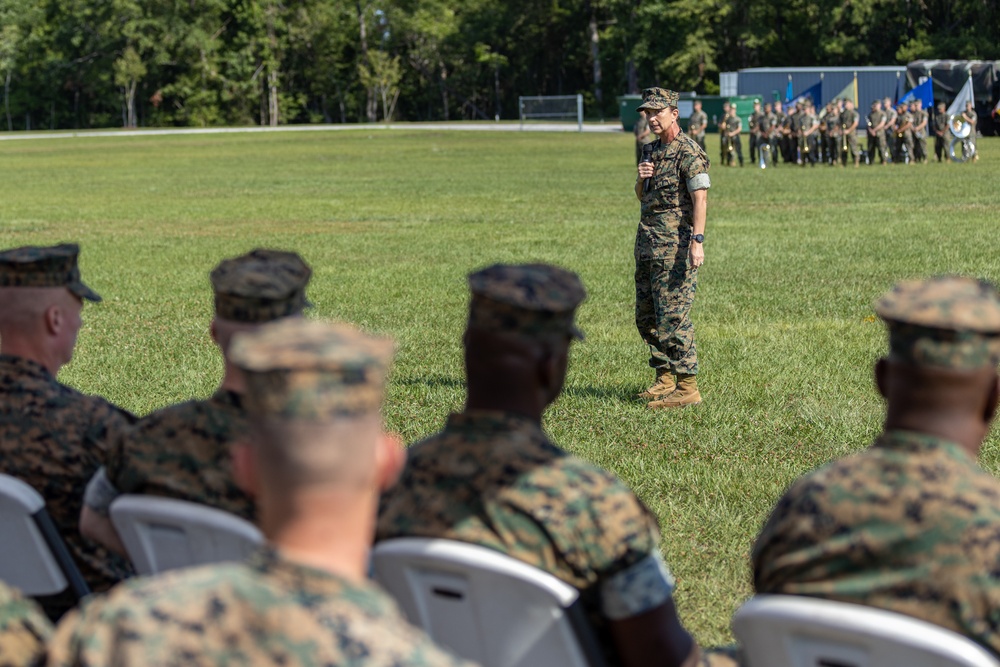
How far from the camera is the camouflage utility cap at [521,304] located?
311 centimetres

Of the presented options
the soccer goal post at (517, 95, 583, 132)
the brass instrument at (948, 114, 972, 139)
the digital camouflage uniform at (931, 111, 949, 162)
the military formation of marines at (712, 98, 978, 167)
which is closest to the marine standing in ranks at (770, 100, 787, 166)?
the military formation of marines at (712, 98, 978, 167)

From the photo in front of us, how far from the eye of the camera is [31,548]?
3.64m

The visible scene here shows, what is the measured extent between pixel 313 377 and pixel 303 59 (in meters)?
91.7

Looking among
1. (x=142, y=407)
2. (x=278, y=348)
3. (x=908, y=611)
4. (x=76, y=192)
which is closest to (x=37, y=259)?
(x=278, y=348)

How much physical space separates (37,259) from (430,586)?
6.69 feet

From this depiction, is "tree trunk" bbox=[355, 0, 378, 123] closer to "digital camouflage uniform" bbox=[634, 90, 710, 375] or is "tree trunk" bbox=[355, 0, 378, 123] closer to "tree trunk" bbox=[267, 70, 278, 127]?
"tree trunk" bbox=[267, 70, 278, 127]

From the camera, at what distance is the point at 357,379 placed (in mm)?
1885

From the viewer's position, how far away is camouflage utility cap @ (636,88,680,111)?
8117 mm

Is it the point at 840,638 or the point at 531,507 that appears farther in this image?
the point at 531,507

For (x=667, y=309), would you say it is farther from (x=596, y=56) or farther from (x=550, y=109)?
(x=596, y=56)

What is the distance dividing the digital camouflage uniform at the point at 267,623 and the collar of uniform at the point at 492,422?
1140 mm

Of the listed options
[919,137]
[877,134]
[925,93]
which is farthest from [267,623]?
[925,93]

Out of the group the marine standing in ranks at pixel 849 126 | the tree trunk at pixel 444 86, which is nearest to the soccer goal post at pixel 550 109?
the tree trunk at pixel 444 86

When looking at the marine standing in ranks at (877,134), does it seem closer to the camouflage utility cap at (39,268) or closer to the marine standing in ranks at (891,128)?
the marine standing in ranks at (891,128)
